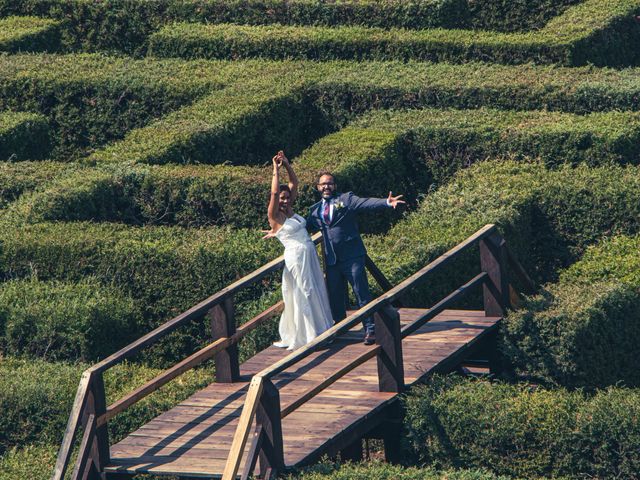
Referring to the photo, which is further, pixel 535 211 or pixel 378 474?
pixel 535 211

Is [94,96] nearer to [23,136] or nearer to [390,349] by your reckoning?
[23,136]

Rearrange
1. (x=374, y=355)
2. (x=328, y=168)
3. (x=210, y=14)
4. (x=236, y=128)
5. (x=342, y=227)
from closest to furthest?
1. (x=374, y=355)
2. (x=342, y=227)
3. (x=328, y=168)
4. (x=236, y=128)
5. (x=210, y=14)

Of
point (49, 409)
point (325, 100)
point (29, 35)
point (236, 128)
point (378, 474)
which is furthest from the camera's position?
point (29, 35)

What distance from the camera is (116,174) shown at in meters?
19.2

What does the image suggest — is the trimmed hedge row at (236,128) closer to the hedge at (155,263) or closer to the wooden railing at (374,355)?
the hedge at (155,263)

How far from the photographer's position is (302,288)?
14109mm

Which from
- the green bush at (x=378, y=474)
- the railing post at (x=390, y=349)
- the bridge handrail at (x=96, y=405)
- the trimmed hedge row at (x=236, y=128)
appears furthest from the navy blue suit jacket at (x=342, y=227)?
the trimmed hedge row at (x=236, y=128)

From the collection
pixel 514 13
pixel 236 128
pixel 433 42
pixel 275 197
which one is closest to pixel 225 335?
pixel 275 197

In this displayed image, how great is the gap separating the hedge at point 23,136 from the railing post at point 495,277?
9.35m

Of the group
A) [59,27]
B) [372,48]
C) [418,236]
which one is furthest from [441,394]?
[59,27]

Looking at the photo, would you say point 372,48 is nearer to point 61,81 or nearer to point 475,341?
point 61,81

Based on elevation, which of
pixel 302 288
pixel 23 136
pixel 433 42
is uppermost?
pixel 433 42

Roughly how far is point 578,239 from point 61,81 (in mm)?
10036

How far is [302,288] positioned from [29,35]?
14292 mm
